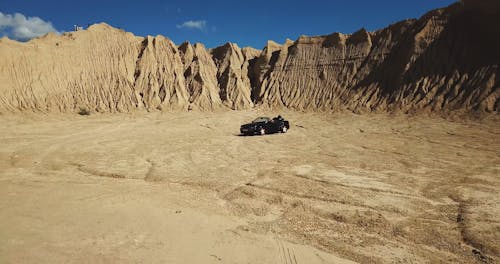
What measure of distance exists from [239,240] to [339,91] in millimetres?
35484

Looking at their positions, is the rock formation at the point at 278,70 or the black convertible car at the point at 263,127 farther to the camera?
the rock formation at the point at 278,70

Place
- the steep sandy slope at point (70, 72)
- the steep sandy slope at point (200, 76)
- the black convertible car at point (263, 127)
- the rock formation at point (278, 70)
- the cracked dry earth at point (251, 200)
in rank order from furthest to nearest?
1. the steep sandy slope at point (200, 76)
2. the steep sandy slope at point (70, 72)
3. the rock formation at point (278, 70)
4. the black convertible car at point (263, 127)
5. the cracked dry earth at point (251, 200)

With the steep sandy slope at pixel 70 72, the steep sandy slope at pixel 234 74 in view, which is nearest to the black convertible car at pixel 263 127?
the steep sandy slope at pixel 234 74

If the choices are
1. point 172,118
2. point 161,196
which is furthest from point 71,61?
point 161,196

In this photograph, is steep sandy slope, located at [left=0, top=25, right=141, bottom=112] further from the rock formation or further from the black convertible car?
the black convertible car

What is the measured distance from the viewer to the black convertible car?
25375 millimetres

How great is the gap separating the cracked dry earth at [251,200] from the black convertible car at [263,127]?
9.64 ft

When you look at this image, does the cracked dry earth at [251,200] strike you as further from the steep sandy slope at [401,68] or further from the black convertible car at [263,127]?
the steep sandy slope at [401,68]

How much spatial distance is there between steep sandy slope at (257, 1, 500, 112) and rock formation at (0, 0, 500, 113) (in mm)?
113

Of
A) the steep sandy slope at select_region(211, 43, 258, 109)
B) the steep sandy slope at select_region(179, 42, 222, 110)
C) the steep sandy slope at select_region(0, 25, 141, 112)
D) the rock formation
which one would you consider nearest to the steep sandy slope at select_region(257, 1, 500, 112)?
the rock formation

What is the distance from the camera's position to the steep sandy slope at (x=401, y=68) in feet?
106

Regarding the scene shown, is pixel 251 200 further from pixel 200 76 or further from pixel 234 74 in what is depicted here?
pixel 234 74

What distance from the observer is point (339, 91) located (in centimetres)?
4109

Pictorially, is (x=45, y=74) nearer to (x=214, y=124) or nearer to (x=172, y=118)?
(x=172, y=118)
